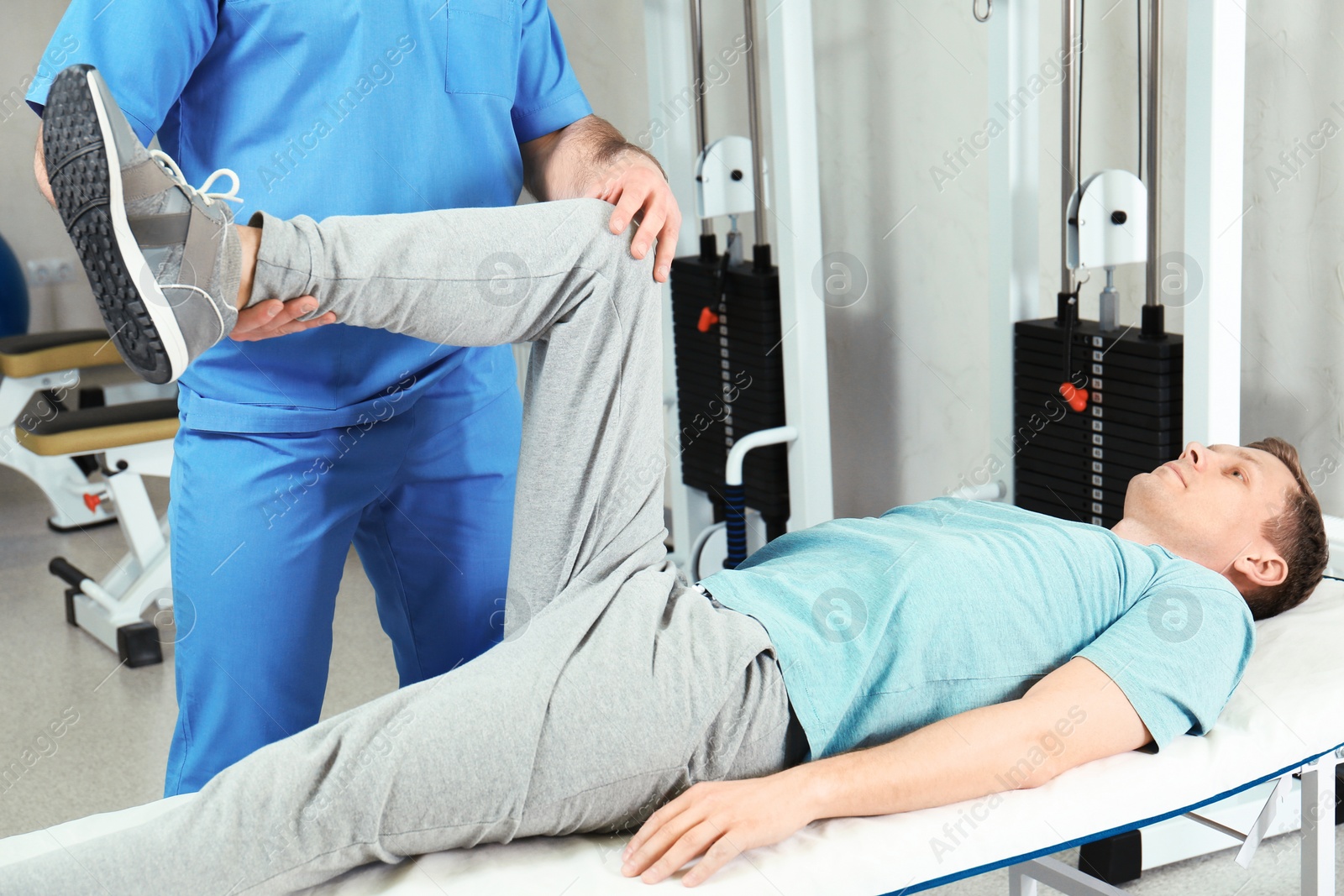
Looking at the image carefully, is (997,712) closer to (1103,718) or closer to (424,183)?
(1103,718)

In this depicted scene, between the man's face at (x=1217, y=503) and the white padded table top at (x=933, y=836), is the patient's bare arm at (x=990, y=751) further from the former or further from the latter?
the man's face at (x=1217, y=503)

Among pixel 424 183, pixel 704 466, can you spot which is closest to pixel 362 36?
pixel 424 183

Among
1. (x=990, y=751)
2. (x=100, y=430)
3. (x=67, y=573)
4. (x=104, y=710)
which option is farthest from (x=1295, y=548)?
(x=67, y=573)

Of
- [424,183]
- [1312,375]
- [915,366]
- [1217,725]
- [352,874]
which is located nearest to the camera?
[352,874]

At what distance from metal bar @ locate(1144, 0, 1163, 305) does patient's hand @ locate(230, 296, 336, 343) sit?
1.40 meters

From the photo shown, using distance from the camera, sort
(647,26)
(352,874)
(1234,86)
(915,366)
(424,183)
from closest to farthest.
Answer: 1. (352,874)
2. (424,183)
3. (1234,86)
4. (915,366)
5. (647,26)

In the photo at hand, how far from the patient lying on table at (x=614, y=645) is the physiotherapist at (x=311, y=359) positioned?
0.64ft

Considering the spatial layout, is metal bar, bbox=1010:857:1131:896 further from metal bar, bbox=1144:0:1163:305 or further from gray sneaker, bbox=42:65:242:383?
gray sneaker, bbox=42:65:242:383

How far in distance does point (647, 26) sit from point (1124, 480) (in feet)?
5.58

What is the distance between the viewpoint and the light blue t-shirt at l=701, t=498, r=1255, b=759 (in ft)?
4.05

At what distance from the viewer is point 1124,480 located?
2.01 metres

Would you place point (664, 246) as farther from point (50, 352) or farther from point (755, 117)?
point (50, 352)

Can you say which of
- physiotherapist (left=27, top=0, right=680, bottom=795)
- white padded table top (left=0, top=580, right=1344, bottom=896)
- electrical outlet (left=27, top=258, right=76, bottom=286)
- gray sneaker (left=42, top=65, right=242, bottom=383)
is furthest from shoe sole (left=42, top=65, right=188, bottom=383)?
electrical outlet (left=27, top=258, right=76, bottom=286)

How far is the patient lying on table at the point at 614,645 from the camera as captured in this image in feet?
3.38
